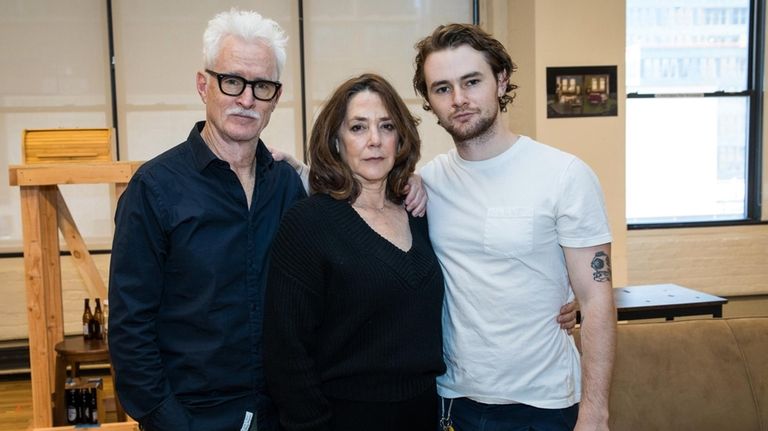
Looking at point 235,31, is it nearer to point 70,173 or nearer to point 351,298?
point 351,298

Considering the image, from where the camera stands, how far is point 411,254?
1.83 meters

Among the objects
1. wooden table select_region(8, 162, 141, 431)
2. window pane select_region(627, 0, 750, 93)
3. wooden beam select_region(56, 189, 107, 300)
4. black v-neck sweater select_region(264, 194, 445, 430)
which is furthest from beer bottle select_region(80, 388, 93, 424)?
window pane select_region(627, 0, 750, 93)

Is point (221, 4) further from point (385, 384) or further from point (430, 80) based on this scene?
point (385, 384)

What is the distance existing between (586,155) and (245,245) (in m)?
3.87

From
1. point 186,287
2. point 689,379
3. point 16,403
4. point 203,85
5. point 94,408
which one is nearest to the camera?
point 186,287

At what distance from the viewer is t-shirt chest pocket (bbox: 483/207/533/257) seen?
1.84 meters

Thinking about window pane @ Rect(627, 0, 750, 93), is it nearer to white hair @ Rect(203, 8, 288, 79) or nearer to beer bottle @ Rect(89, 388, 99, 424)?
beer bottle @ Rect(89, 388, 99, 424)

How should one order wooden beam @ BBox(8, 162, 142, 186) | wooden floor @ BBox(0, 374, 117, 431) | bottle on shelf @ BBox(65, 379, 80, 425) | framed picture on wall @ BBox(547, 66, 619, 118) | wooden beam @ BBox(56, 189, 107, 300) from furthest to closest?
framed picture on wall @ BBox(547, 66, 619, 118) < wooden floor @ BBox(0, 374, 117, 431) < bottle on shelf @ BBox(65, 379, 80, 425) < wooden beam @ BBox(56, 189, 107, 300) < wooden beam @ BBox(8, 162, 142, 186)

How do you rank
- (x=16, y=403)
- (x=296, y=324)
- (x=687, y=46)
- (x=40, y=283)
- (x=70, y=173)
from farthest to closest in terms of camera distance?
(x=687, y=46), (x=16, y=403), (x=40, y=283), (x=70, y=173), (x=296, y=324)

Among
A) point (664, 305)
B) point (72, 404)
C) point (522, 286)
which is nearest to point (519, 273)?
point (522, 286)

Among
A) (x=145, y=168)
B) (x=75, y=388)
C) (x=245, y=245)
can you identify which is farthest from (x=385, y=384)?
(x=75, y=388)

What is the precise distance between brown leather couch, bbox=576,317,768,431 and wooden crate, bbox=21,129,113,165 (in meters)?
2.48

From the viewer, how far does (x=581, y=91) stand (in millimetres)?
5180

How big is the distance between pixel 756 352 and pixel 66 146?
305cm
